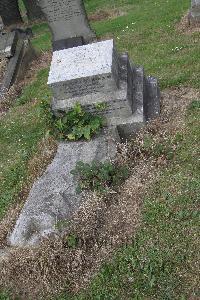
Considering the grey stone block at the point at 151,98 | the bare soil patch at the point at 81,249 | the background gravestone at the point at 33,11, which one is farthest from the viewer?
the background gravestone at the point at 33,11

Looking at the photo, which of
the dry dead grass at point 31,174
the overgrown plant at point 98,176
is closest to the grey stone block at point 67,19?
the dry dead grass at point 31,174

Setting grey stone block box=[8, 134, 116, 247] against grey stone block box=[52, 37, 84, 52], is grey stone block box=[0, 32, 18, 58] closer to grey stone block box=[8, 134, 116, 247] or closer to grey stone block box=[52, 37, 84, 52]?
grey stone block box=[52, 37, 84, 52]

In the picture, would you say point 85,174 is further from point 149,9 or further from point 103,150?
point 149,9

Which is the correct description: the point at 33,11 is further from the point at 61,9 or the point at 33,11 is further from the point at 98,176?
the point at 98,176

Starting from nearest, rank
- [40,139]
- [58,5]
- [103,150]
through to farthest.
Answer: [103,150]
[40,139]
[58,5]

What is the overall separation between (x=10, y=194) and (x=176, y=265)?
9.73 feet

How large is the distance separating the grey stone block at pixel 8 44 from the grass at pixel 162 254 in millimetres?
7008

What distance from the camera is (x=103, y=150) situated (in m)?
6.70

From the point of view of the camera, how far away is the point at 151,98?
25.4ft

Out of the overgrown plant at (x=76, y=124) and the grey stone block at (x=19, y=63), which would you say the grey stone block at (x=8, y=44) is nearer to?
the grey stone block at (x=19, y=63)

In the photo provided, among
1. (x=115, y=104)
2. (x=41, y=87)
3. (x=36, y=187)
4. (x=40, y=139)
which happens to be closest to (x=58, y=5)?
(x=41, y=87)

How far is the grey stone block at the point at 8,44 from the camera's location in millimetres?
11703

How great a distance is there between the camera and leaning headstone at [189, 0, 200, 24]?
33.8 ft

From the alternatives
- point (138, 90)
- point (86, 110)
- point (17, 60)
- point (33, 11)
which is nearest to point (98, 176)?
point (86, 110)
